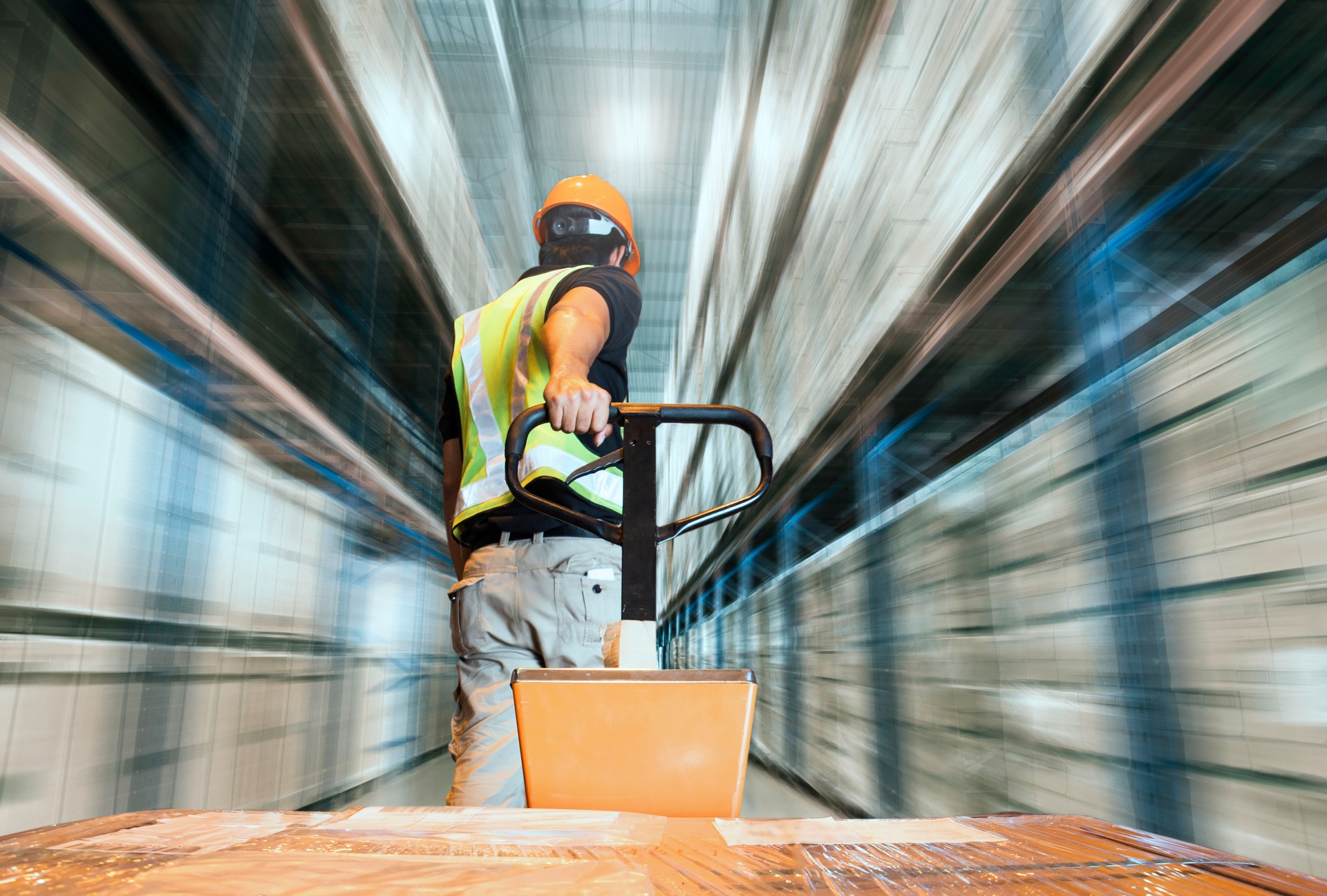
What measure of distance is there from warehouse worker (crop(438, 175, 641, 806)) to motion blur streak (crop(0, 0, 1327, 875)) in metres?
0.80

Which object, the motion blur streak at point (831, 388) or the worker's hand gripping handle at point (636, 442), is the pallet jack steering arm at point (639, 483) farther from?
the motion blur streak at point (831, 388)

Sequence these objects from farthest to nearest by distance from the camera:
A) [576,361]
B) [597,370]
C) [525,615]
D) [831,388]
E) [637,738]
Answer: [831,388] < [597,370] < [525,615] < [576,361] < [637,738]

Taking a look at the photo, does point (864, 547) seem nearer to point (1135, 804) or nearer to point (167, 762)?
point (1135, 804)

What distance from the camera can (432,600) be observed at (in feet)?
18.5

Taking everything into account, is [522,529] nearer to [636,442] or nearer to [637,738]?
[636,442]

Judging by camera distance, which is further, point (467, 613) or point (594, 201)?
point (594, 201)

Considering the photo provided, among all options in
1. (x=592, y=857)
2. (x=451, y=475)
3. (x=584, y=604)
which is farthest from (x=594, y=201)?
(x=592, y=857)

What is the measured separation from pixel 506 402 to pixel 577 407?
60cm

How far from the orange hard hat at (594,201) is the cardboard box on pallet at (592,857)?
7.18 ft

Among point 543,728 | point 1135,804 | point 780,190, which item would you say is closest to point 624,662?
point 543,728

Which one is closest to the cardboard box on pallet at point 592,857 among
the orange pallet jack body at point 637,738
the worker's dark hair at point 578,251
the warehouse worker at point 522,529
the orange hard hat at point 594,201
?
the orange pallet jack body at point 637,738

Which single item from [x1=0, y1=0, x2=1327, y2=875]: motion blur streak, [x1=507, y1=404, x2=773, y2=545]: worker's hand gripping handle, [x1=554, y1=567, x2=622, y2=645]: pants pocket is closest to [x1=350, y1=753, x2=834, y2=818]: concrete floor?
[x1=0, y1=0, x2=1327, y2=875]: motion blur streak

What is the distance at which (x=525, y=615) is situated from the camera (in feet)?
5.56

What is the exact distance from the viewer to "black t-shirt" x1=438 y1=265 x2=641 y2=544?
1674 mm
